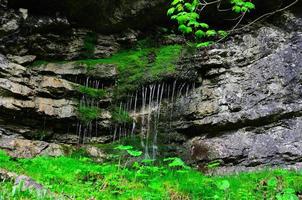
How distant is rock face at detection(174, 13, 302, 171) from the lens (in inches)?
411

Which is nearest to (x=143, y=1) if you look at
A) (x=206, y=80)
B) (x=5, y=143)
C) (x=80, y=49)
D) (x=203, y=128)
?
(x=80, y=49)

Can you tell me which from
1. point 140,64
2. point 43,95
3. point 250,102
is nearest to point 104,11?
point 140,64

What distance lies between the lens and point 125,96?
12.1 m

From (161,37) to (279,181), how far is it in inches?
299

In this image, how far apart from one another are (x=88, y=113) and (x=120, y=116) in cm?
98

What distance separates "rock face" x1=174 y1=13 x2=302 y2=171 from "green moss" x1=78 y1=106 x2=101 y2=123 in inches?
99.0

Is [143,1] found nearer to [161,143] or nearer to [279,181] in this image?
[161,143]

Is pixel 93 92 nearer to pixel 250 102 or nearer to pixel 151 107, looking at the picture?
pixel 151 107

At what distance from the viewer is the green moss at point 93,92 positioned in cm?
1179

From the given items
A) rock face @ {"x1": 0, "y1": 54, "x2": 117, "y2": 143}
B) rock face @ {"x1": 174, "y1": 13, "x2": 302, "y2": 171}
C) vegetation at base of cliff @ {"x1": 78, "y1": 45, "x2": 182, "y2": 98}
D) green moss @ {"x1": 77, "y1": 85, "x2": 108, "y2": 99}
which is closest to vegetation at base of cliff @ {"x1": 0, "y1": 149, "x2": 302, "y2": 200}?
rock face @ {"x1": 174, "y1": 13, "x2": 302, "y2": 171}

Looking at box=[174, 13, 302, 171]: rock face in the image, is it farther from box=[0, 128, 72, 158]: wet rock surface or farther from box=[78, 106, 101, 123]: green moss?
box=[0, 128, 72, 158]: wet rock surface

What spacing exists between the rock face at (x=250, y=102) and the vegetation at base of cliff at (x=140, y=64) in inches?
38.3

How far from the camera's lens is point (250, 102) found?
11234 mm

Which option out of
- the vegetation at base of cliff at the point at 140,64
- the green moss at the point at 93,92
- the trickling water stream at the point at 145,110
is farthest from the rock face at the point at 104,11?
the green moss at the point at 93,92
